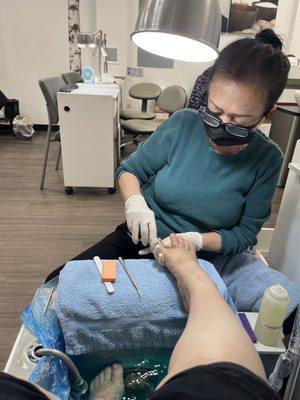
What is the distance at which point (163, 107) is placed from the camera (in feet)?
12.1

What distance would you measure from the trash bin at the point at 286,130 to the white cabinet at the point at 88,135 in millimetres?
1567

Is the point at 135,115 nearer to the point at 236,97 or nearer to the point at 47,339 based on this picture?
the point at 236,97

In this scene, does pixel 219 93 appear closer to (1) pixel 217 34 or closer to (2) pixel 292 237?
(1) pixel 217 34

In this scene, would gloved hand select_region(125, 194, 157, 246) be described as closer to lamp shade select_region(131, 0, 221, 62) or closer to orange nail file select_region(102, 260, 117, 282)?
orange nail file select_region(102, 260, 117, 282)

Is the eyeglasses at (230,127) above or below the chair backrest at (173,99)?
above

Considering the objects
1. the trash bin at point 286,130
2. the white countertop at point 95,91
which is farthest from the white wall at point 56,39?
the white countertop at point 95,91

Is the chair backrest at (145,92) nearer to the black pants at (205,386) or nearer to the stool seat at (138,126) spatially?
the stool seat at (138,126)

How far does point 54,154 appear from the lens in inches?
148

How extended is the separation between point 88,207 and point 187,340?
2.20 m

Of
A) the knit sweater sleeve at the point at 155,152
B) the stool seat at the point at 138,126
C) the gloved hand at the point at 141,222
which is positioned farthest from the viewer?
the stool seat at the point at 138,126

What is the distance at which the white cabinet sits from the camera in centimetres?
245

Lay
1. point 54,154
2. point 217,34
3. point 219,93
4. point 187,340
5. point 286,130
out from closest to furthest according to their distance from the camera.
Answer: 1. point 187,340
2. point 217,34
3. point 219,93
4. point 286,130
5. point 54,154

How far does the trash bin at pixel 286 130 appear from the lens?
9.84 ft

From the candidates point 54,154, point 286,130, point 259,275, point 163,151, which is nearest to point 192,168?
point 163,151
